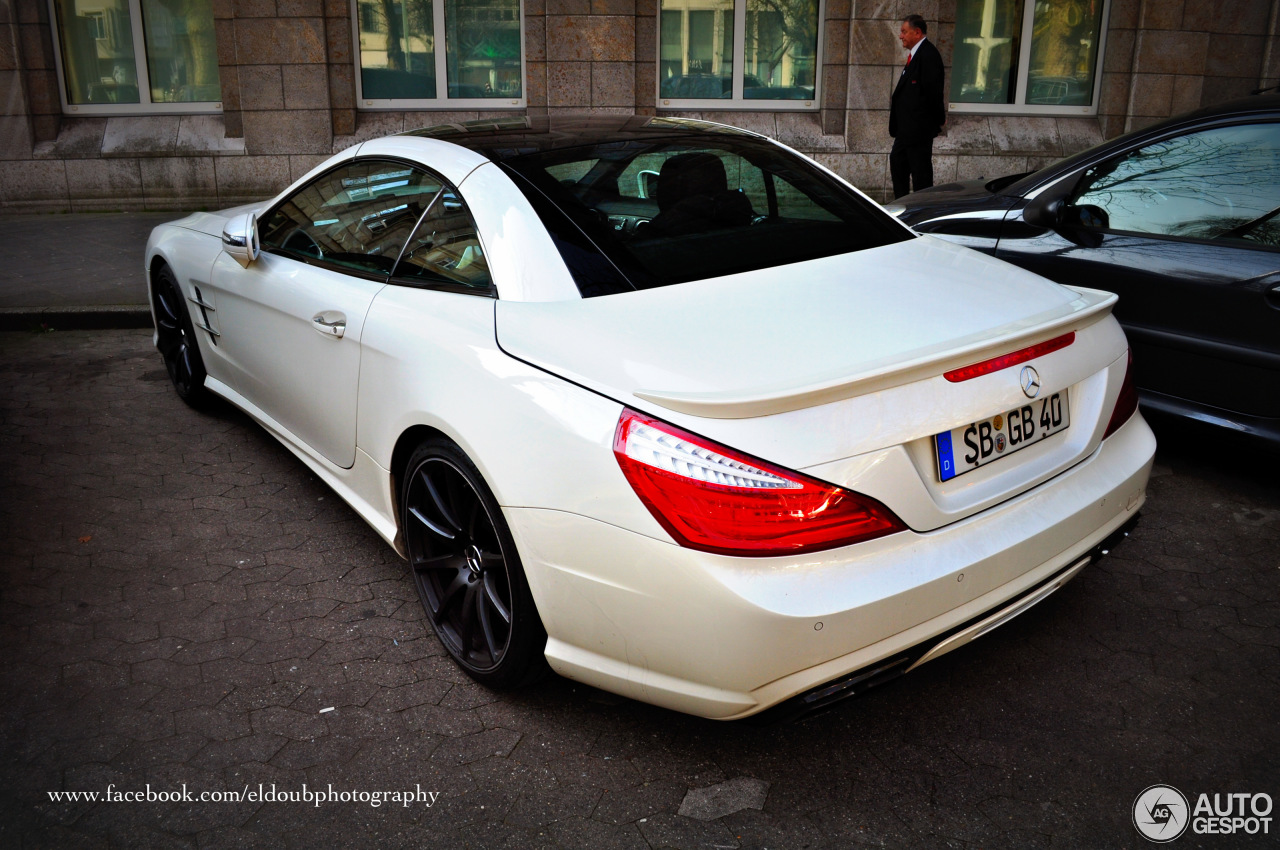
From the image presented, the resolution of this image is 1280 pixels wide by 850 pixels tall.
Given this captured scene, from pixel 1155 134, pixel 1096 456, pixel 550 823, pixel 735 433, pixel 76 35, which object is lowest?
pixel 550 823

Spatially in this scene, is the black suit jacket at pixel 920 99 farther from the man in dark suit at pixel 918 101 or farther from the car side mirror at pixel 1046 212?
the car side mirror at pixel 1046 212

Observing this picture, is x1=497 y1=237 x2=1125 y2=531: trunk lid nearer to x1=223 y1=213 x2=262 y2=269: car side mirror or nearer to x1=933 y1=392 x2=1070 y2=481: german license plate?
x1=933 y1=392 x2=1070 y2=481: german license plate

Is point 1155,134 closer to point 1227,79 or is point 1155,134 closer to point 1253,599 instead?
point 1253,599

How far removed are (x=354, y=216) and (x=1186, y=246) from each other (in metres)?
3.23

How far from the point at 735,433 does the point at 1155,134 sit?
3.17m

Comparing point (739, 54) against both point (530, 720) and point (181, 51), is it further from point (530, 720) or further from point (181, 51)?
point (530, 720)

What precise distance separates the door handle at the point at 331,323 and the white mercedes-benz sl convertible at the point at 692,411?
12mm

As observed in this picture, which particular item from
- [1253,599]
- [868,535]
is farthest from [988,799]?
[1253,599]

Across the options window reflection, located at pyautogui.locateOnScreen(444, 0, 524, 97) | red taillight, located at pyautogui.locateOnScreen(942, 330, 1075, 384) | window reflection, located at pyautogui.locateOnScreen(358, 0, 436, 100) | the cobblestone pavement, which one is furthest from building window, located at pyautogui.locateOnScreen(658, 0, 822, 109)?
red taillight, located at pyautogui.locateOnScreen(942, 330, 1075, 384)

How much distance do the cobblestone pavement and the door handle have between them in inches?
34.6

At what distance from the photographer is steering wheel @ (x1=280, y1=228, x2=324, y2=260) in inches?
151

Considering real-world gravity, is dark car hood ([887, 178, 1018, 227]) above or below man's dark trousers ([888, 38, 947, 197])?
below

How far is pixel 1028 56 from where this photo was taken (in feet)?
39.6

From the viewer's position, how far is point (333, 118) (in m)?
11.3
